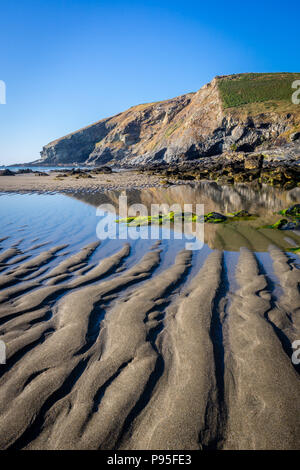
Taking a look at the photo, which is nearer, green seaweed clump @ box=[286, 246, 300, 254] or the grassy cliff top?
green seaweed clump @ box=[286, 246, 300, 254]

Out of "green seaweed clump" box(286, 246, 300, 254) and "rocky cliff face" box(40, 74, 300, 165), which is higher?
"rocky cliff face" box(40, 74, 300, 165)

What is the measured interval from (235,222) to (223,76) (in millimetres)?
97180

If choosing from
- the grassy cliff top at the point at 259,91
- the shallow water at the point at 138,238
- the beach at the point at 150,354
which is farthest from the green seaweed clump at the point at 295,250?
the grassy cliff top at the point at 259,91

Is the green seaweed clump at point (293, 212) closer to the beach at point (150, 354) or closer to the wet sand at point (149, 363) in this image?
the beach at point (150, 354)

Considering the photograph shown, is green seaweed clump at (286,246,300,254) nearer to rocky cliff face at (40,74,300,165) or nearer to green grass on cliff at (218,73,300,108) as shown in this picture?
rocky cliff face at (40,74,300,165)

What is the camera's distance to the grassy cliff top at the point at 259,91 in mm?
55013

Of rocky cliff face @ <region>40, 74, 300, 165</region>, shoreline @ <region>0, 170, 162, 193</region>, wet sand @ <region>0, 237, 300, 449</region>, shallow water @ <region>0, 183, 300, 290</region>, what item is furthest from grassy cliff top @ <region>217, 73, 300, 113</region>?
wet sand @ <region>0, 237, 300, 449</region>

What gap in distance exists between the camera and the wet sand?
5.21 feet

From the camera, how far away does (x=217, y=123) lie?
56969 mm

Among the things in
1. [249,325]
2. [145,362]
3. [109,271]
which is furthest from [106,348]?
[109,271]

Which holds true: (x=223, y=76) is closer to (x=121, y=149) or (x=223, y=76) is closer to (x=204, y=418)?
(x=121, y=149)

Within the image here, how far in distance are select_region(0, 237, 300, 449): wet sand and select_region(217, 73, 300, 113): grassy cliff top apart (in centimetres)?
5956

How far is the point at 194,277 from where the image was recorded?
4.09 metres

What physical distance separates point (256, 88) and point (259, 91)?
3.46 m
